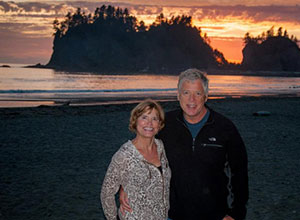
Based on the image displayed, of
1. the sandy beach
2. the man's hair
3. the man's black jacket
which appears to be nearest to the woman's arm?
the man's black jacket

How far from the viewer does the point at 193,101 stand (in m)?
3.22

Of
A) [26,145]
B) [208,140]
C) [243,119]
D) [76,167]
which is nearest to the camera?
[208,140]

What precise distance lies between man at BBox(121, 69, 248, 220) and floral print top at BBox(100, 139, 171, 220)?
0.11 m

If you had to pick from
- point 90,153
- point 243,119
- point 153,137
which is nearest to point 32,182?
point 90,153

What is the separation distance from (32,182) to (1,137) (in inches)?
203

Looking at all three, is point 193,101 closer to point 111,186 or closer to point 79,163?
point 111,186

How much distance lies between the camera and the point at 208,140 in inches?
123

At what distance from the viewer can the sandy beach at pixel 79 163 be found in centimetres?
595

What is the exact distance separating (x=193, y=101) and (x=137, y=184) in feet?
2.90

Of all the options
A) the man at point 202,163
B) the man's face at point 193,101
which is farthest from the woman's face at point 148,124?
the man's face at point 193,101

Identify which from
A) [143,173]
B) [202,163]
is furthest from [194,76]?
[143,173]

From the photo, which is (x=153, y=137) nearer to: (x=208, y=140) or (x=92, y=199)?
(x=208, y=140)

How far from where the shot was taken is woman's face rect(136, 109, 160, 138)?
10.4ft

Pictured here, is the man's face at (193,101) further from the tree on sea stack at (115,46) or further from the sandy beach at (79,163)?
the tree on sea stack at (115,46)
